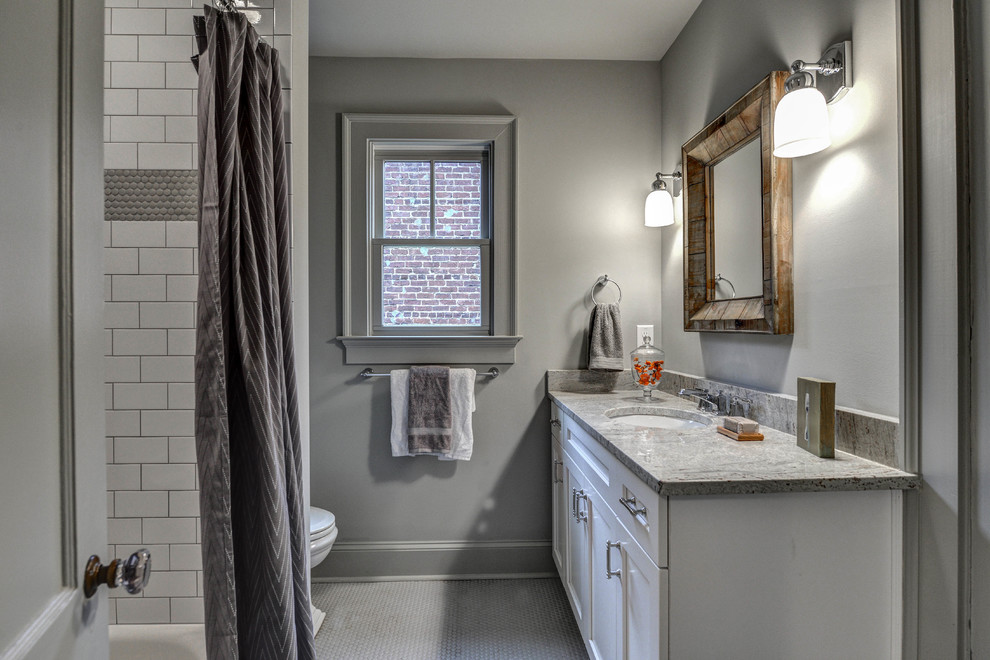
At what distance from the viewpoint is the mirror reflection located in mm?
1705

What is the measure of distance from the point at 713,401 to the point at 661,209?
0.87 metres

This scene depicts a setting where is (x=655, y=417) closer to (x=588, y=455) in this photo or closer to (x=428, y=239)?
(x=588, y=455)

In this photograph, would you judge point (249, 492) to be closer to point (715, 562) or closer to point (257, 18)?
point (715, 562)

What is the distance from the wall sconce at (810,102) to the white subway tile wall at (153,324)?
1.57 m

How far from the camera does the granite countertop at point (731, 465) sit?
42.6 inches

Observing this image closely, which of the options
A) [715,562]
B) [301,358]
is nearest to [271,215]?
[301,358]

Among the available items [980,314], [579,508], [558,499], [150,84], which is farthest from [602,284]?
[150,84]

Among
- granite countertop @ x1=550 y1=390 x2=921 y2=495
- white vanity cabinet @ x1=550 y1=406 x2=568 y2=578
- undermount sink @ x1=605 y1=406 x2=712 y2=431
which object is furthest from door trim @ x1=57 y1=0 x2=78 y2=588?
white vanity cabinet @ x1=550 y1=406 x2=568 y2=578

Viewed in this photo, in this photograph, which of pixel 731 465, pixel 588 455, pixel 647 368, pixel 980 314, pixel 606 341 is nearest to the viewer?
pixel 980 314

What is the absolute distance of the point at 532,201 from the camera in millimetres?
2525

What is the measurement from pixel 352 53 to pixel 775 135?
6.16 ft

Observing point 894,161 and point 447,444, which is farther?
point 447,444

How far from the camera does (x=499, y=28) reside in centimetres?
228

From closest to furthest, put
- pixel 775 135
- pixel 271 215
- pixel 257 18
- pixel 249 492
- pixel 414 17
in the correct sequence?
pixel 249 492, pixel 271 215, pixel 775 135, pixel 257 18, pixel 414 17
